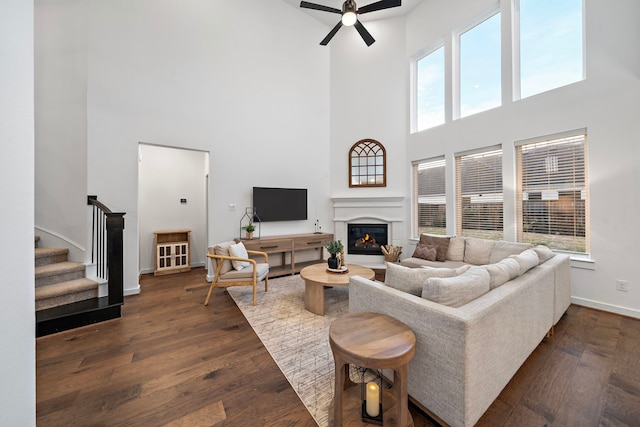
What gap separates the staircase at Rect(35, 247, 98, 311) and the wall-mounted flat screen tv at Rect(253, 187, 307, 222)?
251cm

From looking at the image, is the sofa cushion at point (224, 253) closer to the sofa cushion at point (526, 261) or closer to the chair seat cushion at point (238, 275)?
the chair seat cushion at point (238, 275)

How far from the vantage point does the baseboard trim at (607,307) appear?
274cm

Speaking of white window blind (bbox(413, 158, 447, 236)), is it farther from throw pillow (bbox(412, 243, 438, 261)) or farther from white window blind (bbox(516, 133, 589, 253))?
white window blind (bbox(516, 133, 589, 253))

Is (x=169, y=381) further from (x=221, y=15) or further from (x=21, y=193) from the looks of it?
(x=221, y=15)

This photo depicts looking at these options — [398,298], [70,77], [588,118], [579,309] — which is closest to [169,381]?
[398,298]

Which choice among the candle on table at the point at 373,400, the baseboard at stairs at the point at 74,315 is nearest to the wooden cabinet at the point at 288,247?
the baseboard at stairs at the point at 74,315

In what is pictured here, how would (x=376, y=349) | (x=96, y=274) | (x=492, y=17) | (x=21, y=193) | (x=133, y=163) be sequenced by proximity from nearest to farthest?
(x=21, y=193) → (x=376, y=349) → (x=96, y=274) → (x=133, y=163) → (x=492, y=17)

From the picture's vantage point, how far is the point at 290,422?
56.0 inches

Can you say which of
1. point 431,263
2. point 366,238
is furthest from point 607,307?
point 366,238

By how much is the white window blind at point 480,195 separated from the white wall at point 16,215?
5021mm

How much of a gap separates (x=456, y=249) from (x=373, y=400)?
3369 millimetres

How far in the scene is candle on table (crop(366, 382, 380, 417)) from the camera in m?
1.30

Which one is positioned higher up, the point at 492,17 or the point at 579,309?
the point at 492,17

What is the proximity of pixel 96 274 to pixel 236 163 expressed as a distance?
8.42 ft
